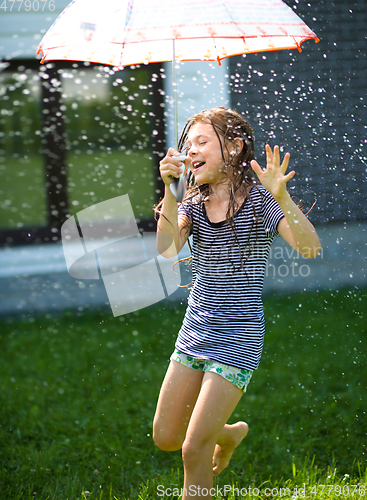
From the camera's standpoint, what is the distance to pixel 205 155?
Answer: 83.6 inches

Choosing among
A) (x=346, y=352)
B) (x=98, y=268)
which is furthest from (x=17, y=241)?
(x=346, y=352)

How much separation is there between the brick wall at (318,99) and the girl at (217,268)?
365cm

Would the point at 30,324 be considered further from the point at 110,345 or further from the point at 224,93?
the point at 224,93

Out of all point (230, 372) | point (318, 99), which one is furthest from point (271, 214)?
point (318, 99)

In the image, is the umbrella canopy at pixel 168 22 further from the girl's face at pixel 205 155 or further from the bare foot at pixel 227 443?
the bare foot at pixel 227 443

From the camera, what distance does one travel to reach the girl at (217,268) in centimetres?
194

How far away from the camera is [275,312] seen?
536cm

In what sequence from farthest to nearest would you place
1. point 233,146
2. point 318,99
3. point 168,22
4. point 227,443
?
point 318,99, point 227,443, point 233,146, point 168,22

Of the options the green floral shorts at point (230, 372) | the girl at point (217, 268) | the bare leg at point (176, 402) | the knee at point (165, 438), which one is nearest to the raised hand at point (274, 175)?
the girl at point (217, 268)

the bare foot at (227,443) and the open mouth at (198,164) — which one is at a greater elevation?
the open mouth at (198,164)

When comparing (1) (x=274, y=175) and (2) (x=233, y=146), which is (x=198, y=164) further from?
(1) (x=274, y=175)

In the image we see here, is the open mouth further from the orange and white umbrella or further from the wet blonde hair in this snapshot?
the orange and white umbrella

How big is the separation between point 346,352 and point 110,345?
1.97 m

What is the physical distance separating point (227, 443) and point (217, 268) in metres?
0.78
